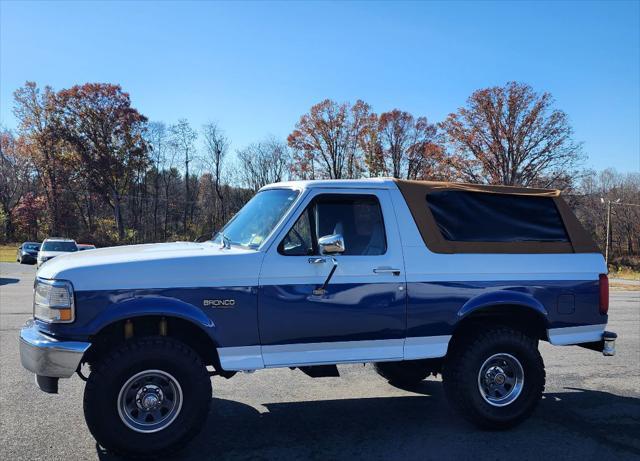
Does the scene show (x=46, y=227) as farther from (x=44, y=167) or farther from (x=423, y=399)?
(x=423, y=399)

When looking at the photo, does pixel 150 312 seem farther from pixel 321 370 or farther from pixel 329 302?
pixel 321 370

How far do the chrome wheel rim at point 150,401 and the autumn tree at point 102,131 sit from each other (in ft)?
176

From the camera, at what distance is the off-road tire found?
5.87 metres

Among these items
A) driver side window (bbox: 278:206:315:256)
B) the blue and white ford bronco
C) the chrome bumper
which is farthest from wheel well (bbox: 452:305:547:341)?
the chrome bumper

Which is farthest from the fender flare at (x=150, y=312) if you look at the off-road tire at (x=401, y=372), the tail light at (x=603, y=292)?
the tail light at (x=603, y=292)

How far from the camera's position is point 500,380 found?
5160mm

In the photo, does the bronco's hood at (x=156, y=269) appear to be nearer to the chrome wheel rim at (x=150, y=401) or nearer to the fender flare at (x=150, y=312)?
the fender flare at (x=150, y=312)

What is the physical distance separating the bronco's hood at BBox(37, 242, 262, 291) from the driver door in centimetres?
22

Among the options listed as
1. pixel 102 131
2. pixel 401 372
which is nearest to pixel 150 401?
pixel 401 372

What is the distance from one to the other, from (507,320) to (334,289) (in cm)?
202

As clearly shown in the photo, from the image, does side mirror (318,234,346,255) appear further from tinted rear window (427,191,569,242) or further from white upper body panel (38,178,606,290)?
tinted rear window (427,191,569,242)

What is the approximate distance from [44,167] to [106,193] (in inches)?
286

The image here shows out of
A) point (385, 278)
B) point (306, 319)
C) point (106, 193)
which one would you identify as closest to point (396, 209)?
point (385, 278)

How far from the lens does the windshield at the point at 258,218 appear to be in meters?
4.83
